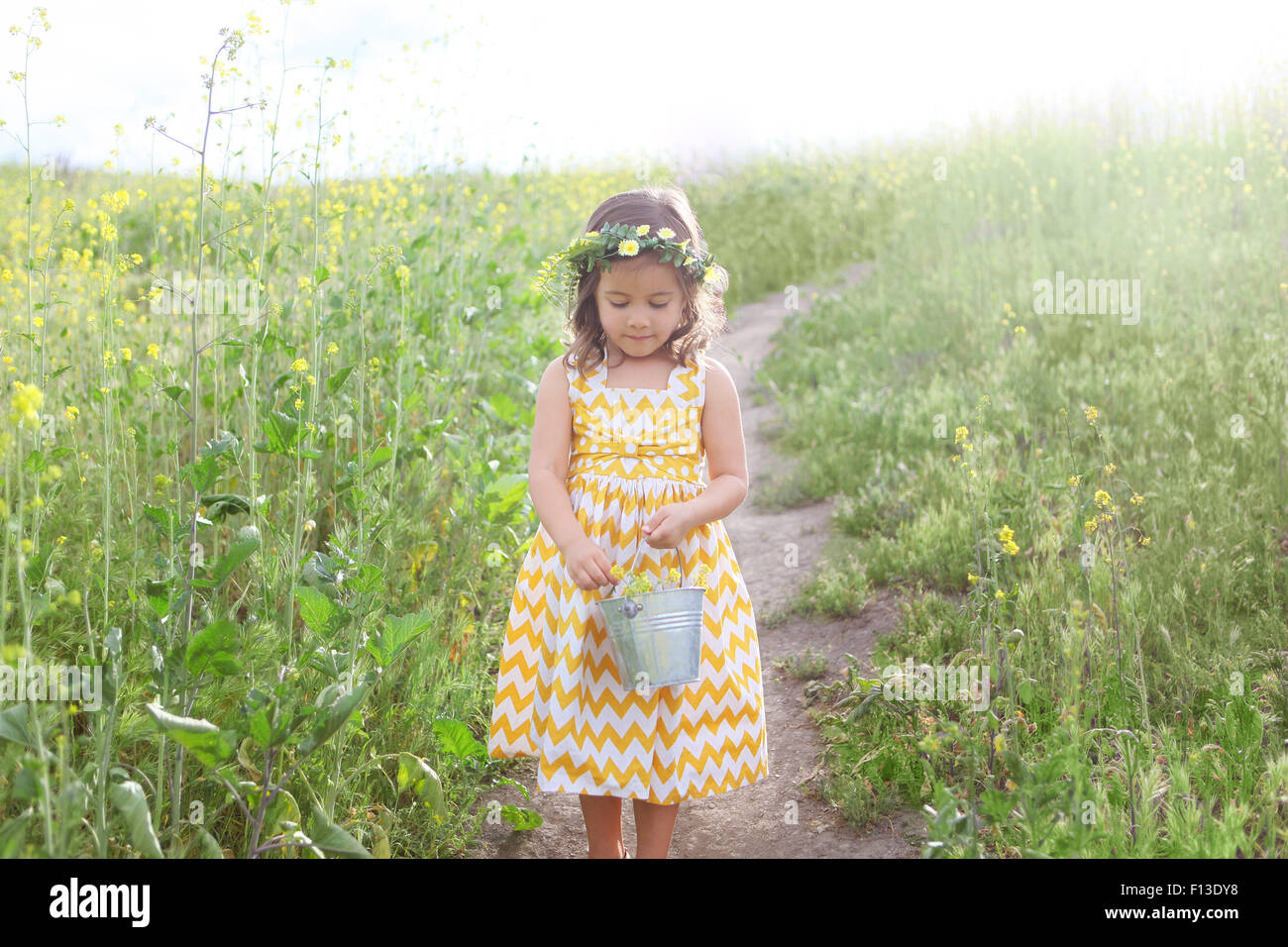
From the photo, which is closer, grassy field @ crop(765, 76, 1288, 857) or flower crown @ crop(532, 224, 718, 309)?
flower crown @ crop(532, 224, 718, 309)

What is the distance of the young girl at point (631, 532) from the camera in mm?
2135

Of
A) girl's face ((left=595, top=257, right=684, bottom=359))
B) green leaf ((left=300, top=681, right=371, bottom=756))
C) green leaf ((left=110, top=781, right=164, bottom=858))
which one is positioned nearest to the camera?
green leaf ((left=110, top=781, right=164, bottom=858))

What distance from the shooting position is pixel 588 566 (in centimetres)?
202

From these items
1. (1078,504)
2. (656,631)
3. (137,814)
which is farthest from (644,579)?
(1078,504)

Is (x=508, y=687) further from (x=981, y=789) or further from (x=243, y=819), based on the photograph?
(x=981, y=789)

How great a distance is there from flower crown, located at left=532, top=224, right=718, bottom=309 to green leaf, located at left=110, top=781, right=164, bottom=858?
133 cm

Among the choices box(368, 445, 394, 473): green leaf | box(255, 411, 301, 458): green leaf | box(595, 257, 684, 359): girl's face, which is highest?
box(595, 257, 684, 359): girl's face

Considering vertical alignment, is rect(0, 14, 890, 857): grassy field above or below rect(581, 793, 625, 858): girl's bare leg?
A: above

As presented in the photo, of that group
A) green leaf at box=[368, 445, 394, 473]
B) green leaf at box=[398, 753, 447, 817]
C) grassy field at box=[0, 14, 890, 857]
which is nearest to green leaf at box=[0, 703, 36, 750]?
grassy field at box=[0, 14, 890, 857]

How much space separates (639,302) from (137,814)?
4.43 ft

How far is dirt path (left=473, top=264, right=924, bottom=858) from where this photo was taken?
2467mm

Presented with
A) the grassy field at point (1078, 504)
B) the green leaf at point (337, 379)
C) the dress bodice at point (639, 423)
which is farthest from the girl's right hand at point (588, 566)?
the green leaf at point (337, 379)

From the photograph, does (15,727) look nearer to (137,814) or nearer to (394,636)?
(137,814)

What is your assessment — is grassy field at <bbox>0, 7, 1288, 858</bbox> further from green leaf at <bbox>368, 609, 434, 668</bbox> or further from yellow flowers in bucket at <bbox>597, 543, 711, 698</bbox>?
yellow flowers in bucket at <bbox>597, 543, 711, 698</bbox>
